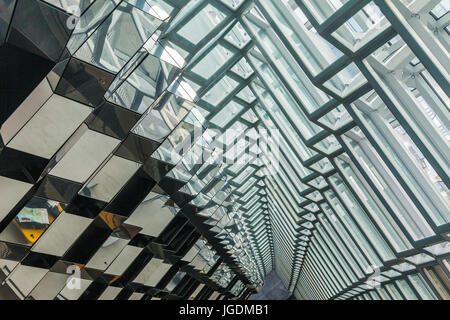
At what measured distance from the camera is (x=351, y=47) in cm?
863

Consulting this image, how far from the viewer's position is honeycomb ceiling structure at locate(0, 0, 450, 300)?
714 centimetres

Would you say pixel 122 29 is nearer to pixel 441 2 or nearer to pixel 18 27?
pixel 18 27

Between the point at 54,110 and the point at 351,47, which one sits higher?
the point at 54,110

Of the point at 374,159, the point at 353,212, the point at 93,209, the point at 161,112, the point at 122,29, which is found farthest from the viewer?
the point at 353,212

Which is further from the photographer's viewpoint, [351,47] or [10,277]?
[10,277]

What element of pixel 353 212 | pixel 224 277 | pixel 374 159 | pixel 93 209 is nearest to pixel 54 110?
pixel 93 209

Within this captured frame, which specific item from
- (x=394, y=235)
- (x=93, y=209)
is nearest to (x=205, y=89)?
(x=93, y=209)

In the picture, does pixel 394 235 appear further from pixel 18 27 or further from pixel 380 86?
pixel 18 27

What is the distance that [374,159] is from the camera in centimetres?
1156

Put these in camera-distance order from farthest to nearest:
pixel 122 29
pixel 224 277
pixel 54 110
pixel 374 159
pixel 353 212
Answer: pixel 224 277 → pixel 353 212 → pixel 374 159 → pixel 54 110 → pixel 122 29

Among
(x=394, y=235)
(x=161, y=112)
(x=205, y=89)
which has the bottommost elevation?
(x=394, y=235)

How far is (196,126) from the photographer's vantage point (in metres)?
11.8

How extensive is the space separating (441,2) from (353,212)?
9101 mm

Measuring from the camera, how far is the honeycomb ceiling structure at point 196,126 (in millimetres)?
7145
